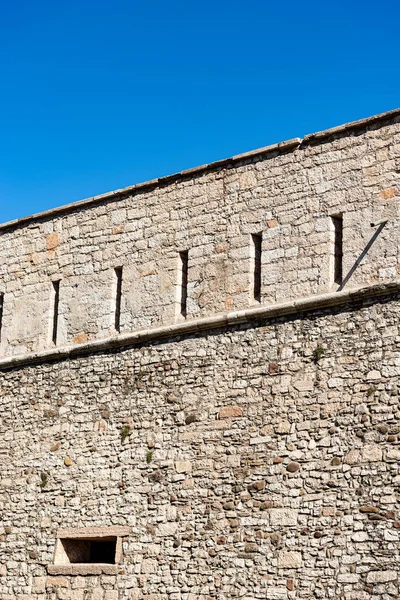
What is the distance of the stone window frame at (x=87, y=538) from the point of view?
10344 mm

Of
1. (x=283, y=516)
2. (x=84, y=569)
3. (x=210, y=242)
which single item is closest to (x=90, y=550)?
(x=84, y=569)

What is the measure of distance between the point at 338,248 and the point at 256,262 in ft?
3.07

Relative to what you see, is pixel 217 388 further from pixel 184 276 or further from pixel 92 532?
pixel 92 532

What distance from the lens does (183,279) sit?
36.0 ft

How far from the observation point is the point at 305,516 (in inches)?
364

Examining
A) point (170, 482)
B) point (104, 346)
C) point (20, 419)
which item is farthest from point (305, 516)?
point (20, 419)

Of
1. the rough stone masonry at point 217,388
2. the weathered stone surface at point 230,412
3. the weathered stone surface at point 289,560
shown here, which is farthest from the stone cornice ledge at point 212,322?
the weathered stone surface at point 289,560

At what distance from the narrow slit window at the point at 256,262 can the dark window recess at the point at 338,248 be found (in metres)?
0.84

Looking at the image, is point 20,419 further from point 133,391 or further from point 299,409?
point 299,409

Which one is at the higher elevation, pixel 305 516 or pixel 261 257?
pixel 261 257

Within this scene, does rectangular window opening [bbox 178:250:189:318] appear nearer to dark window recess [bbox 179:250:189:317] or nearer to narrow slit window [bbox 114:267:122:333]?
dark window recess [bbox 179:250:189:317]

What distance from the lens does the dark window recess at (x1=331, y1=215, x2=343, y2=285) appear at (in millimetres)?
9852

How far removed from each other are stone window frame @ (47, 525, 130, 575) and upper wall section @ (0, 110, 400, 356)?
207cm

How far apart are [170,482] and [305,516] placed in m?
1.57
